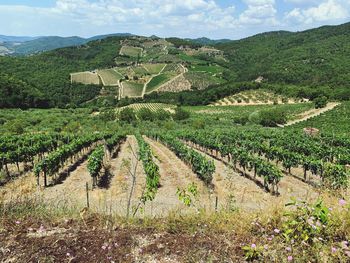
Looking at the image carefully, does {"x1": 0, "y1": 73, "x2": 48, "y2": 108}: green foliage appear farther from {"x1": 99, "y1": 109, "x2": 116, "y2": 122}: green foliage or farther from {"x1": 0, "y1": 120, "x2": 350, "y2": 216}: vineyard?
{"x1": 0, "y1": 120, "x2": 350, "y2": 216}: vineyard

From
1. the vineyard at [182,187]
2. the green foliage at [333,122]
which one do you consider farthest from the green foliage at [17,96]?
the green foliage at [333,122]

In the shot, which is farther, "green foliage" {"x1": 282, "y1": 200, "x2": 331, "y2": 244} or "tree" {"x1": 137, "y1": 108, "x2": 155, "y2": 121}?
"tree" {"x1": 137, "y1": 108, "x2": 155, "y2": 121}

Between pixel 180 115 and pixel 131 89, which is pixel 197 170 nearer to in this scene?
pixel 180 115

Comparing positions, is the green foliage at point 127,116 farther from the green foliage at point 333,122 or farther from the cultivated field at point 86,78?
the cultivated field at point 86,78

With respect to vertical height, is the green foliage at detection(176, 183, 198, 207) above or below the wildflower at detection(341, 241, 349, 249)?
below

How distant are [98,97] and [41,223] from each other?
150671 mm

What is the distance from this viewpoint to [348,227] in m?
4.57

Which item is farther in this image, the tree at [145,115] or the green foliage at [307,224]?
the tree at [145,115]

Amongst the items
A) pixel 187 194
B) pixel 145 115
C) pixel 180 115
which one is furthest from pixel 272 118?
pixel 187 194

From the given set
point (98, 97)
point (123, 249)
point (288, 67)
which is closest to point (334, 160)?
point (123, 249)

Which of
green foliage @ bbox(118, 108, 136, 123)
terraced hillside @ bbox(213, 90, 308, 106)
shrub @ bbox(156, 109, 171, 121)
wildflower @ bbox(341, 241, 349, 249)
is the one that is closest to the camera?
wildflower @ bbox(341, 241, 349, 249)

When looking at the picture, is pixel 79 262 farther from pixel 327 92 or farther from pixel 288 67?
pixel 288 67

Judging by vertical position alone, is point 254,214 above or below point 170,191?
above

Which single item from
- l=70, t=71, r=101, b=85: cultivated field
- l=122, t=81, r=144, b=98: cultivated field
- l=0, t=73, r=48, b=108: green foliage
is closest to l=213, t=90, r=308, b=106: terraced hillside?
l=122, t=81, r=144, b=98: cultivated field
